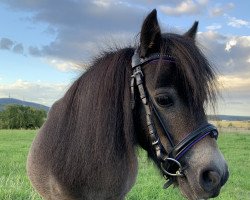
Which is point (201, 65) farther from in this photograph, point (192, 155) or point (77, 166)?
point (77, 166)

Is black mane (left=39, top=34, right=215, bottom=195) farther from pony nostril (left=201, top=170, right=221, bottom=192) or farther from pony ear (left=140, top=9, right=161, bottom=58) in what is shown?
pony nostril (left=201, top=170, right=221, bottom=192)

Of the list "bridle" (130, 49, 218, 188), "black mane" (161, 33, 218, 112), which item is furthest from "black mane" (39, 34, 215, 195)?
"bridle" (130, 49, 218, 188)

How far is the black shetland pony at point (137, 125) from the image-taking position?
9.48ft

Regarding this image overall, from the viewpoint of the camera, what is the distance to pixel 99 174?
10.8ft

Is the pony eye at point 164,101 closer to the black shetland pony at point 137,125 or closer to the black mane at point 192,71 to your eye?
the black shetland pony at point 137,125

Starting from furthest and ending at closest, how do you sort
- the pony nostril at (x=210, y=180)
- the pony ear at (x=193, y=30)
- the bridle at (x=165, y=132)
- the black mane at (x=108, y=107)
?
the pony ear at (x=193, y=30) < the black mane at (x=108, y=107) < the bridle at (x=165, y=132) < the pony nostril at (x=210, y=180)

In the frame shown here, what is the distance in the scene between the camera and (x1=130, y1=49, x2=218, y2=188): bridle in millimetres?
2867

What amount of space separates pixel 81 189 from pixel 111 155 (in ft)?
1.58

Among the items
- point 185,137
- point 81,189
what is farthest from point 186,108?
point 81,189

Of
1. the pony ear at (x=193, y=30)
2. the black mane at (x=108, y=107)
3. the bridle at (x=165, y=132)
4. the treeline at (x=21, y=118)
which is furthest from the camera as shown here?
the treeline at (x=21, y=118)

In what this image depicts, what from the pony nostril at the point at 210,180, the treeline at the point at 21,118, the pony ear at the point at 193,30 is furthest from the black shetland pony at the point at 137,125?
the treeline at the point at 21,118

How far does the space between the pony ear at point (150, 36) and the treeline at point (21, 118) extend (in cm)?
5414

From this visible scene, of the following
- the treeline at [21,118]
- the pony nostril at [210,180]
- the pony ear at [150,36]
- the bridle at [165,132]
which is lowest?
the treeline at [21,118]

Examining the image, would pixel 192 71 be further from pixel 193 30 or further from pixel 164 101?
pixel 193 30
